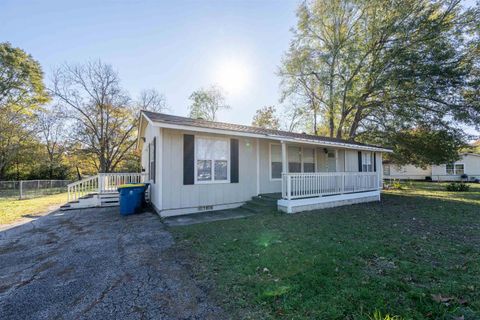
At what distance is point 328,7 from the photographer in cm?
1695

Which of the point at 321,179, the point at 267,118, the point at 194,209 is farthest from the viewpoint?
the point at 267,118

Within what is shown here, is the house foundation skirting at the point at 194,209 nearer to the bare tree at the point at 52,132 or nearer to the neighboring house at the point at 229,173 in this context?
the neighboring house at the point at 229,173

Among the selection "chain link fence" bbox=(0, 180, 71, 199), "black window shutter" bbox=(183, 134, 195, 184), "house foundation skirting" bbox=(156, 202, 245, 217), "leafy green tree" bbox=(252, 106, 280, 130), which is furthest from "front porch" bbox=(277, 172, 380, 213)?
"leafy green tree" bbox=(252, 106, 280, 130)

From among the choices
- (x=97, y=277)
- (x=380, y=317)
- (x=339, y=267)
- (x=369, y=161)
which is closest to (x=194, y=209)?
(x=97, y=277)

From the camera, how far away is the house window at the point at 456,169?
23.6 meters

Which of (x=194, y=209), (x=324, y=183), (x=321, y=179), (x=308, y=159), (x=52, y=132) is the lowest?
(x=194, y=209)

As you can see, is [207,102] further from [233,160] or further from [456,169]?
[456,169]

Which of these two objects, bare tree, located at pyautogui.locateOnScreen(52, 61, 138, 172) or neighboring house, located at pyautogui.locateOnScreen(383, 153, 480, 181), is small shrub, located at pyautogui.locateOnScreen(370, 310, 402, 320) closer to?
neighboring house, located at pyautogui.locateOnScreen(383, 153, 480, 181)

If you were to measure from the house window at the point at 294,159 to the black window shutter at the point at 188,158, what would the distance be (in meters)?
4.53

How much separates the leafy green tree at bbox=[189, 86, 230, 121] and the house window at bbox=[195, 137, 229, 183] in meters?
Answer: 21.7

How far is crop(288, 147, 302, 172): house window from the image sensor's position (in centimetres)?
938

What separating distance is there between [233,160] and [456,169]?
30.1 meters

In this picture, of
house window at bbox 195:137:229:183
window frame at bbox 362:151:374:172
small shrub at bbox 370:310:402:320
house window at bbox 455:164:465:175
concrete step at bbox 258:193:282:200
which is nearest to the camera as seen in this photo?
small shrub at bbox 370:310:402:320

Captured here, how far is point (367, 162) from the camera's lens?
13117 millimetres
